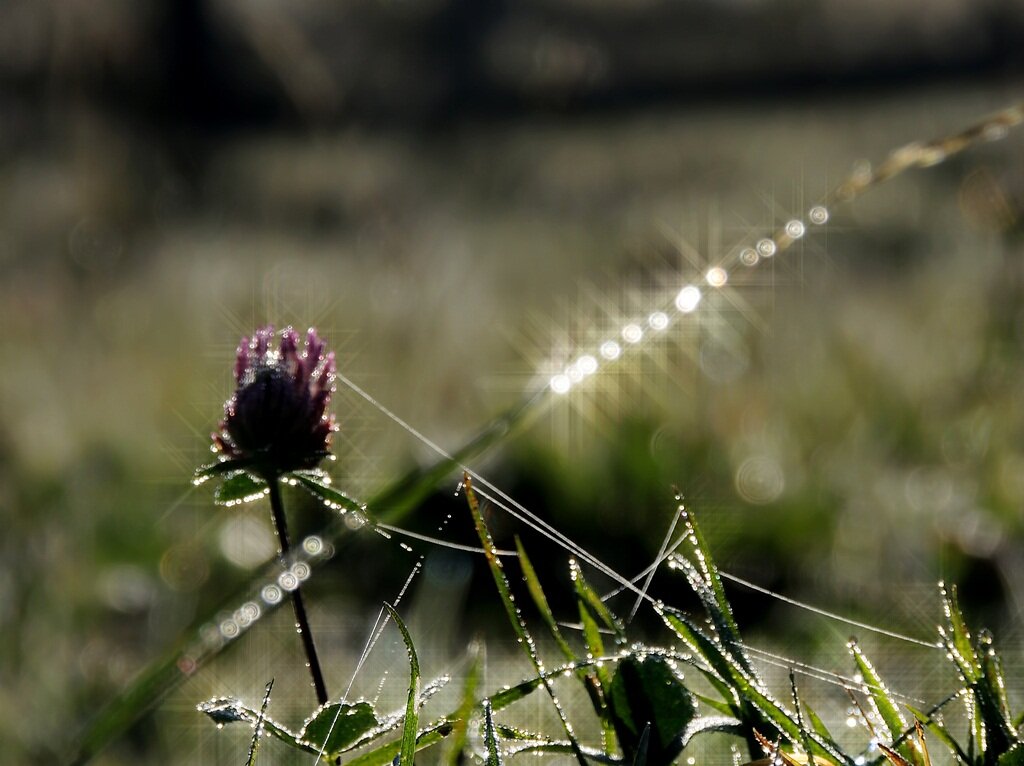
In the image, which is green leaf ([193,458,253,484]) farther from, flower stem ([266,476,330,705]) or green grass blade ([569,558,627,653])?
green grass blade ([569,558,627,653])

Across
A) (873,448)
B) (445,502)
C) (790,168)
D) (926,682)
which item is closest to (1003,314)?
(873,448)

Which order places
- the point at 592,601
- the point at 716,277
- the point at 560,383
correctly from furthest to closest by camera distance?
the point at 716,277 → the point at 560,383 → the point at 592,601

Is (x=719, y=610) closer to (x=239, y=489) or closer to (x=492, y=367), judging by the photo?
(x=239, y=489)

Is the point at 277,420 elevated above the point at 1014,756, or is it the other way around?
the point at 277,420

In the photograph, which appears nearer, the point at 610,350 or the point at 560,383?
the point at 560,383

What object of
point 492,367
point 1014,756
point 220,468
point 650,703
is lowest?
point 1014,756

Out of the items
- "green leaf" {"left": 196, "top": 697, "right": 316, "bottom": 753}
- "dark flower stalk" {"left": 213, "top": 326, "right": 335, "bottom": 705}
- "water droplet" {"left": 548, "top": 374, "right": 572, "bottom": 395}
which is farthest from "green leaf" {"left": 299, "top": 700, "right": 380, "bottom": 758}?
"water droplet" {"left": 548, "top": 374, "right": 572, "bottom": 395}

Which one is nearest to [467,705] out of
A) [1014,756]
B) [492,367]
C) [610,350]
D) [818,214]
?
[1014,756]

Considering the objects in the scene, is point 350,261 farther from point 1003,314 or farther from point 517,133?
point 517,133

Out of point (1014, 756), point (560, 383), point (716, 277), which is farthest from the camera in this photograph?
point (716, 277)
